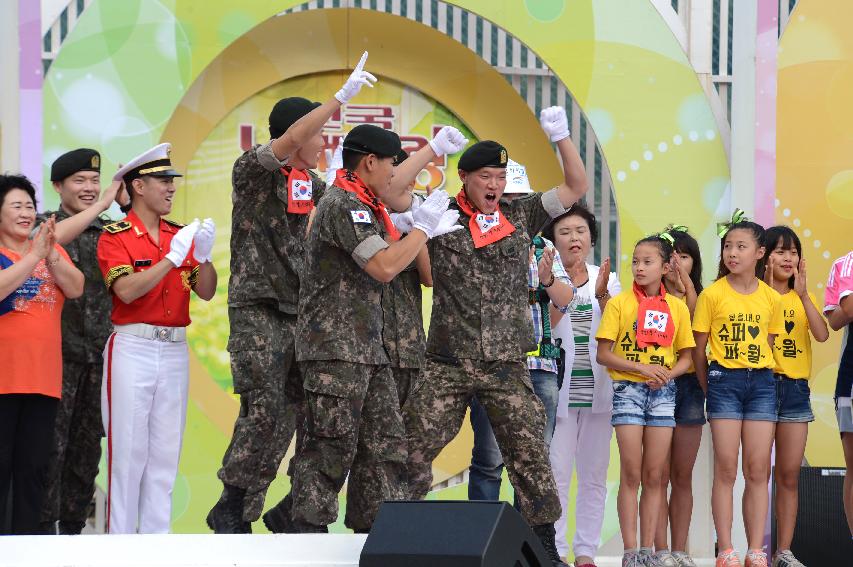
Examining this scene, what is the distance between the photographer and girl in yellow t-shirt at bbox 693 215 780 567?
532cm

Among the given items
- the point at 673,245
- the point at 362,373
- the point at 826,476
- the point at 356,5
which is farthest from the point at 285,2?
the point at 826,476

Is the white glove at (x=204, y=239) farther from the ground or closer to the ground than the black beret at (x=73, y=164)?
closer to the ground

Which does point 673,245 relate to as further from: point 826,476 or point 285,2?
point 285,2

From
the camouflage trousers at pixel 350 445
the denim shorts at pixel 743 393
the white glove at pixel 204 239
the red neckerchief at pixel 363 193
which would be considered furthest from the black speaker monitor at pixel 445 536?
the denim shorts at pixel 743 393

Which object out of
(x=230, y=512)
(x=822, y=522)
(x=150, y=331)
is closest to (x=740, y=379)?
(x=822, y=522)

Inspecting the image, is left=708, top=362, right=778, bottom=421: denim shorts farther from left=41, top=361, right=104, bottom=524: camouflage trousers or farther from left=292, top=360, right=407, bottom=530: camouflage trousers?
left=41, top=361, right=104, bottom=524: camouflage trousers

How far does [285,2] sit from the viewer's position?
644 centimetres

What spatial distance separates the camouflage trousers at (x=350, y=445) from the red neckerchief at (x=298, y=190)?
81 centimetres

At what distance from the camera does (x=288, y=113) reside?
500cm

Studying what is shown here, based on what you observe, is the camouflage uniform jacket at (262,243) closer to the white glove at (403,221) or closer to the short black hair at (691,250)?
the white glove at (403,221)

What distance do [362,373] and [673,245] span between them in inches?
76.0

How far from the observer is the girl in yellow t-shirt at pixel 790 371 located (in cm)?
543

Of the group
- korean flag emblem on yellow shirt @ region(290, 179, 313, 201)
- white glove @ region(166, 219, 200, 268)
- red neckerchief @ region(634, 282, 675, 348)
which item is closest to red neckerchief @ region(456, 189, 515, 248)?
korean flag emblem on yellow shirt @ region(290, 179, 313, 201)

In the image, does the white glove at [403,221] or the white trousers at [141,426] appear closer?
the white glove at [403,221]
